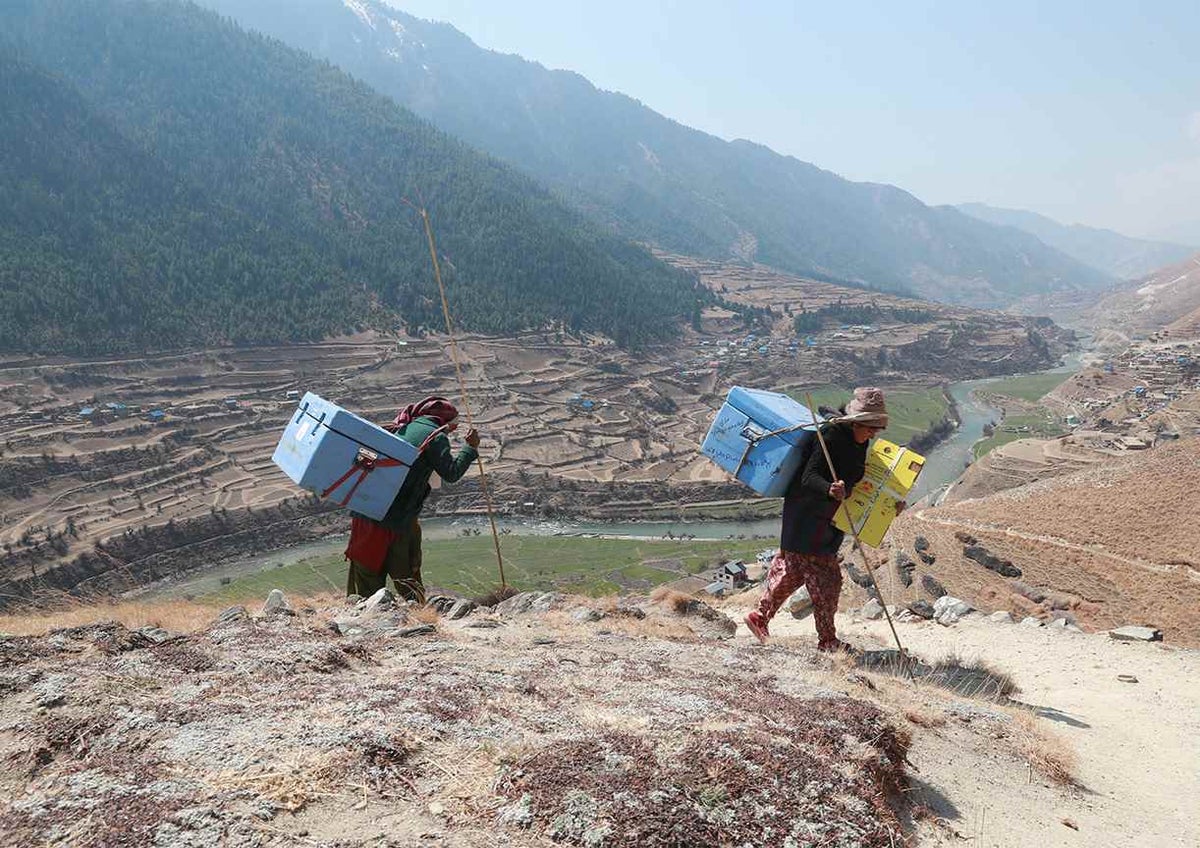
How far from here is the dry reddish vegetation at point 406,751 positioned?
2.78m

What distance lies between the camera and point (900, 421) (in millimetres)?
71625

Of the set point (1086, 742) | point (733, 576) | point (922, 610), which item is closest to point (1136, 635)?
point (922, 610)

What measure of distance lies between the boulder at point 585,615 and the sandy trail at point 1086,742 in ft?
10.0

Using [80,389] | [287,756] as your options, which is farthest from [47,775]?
[80,389]

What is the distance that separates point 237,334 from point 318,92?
9322 cm

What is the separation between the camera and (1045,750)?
15.3ft

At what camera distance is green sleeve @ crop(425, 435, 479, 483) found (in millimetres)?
7137

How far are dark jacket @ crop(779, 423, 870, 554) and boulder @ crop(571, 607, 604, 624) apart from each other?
2352 millimetres

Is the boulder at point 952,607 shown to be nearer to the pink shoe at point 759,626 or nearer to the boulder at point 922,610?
the boulder at point 922,610

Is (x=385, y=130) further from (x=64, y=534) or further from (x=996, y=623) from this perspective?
(x=996, y=623)

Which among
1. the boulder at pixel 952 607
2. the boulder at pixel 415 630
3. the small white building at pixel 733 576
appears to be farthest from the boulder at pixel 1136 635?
the small white building at pixel 733 576

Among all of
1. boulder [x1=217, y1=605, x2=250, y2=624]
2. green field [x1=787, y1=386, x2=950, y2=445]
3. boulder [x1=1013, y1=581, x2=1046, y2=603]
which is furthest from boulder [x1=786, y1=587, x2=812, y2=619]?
green field [x1=787, y1=386, x2=950, y2=445]

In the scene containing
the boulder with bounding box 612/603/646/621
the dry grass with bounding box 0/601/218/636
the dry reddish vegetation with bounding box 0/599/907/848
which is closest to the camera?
the dry reddish vegetation with bounding box 0/599/907/848

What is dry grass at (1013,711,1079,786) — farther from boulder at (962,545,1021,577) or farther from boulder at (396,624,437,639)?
boulder at (962,545,1021,577)
